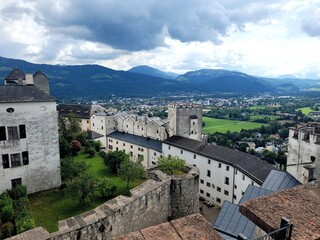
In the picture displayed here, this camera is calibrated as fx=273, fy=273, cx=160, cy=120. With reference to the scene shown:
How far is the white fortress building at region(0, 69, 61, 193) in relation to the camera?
22109 millimetres

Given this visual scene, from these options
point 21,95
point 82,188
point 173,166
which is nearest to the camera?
point 82,188

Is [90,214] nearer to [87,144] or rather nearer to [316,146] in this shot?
[316,146]

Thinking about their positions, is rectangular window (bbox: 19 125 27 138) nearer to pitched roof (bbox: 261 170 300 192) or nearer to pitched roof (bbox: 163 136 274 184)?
pitched roof (bbox: 261 170 300 192)

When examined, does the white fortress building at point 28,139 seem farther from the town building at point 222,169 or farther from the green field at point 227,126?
the green field at point 227,126

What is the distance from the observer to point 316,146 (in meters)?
19.9

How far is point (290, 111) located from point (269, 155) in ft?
354

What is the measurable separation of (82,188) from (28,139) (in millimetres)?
7292

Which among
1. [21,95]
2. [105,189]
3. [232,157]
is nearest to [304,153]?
[232,157]

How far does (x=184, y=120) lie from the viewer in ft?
142

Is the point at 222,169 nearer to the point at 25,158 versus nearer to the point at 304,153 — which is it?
the point at 304,153

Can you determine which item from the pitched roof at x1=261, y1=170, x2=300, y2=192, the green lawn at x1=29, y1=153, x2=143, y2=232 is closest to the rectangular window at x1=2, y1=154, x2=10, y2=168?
the green lawn at x1=29, y1=153, x2=143, y2=232

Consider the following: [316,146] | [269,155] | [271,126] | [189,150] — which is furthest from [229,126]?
[316,146]

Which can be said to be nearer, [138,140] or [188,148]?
[188,148]

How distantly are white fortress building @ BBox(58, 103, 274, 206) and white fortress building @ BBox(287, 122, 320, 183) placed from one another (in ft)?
19.9
